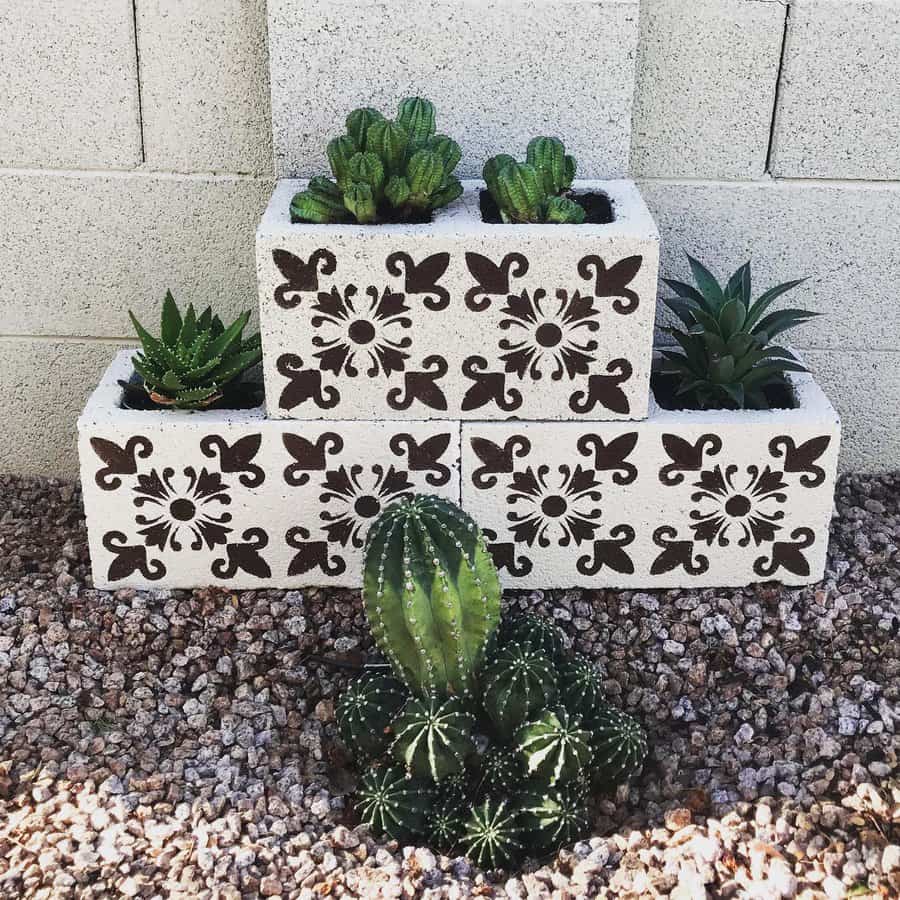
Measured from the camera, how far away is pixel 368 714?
7.72 feet

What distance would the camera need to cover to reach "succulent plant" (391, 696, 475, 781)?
225cm

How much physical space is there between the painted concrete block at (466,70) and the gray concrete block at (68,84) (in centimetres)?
39

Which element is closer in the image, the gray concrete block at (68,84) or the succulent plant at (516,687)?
the succulent plant at (516,687)

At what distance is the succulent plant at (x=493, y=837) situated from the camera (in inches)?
86.3

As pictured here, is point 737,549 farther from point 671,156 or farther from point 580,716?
point 671,156

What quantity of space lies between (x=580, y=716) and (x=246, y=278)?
1427mm

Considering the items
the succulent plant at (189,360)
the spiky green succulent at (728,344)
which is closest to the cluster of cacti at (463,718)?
the succulent plant at (189,360)

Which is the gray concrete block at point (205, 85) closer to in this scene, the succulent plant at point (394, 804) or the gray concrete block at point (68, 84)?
the gray concrete block at point (68, 84)

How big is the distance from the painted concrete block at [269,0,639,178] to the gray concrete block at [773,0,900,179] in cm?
39

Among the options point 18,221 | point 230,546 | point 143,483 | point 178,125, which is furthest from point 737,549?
point 18,221

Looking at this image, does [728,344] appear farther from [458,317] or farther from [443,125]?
[443,125]

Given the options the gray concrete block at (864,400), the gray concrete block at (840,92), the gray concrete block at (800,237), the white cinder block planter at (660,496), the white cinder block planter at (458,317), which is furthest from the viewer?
the gray concrete block at (864,400)

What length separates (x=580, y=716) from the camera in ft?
7.59

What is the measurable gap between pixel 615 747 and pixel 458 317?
90 cm
